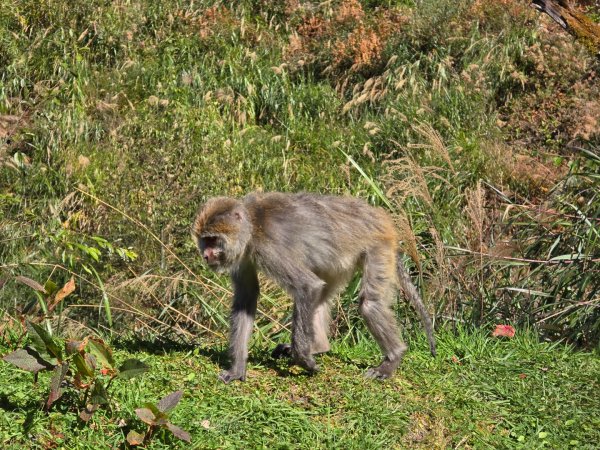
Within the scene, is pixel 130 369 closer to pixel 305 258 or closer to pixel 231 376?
pixel 231 376

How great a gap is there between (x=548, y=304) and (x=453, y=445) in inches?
101

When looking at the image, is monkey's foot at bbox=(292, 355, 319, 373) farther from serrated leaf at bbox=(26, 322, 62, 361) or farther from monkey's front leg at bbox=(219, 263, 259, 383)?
serrated leaf at bbox=(26, 322, 62, 361)

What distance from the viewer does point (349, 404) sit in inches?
230

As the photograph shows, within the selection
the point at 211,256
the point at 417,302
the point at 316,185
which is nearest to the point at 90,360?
the point at 211,256

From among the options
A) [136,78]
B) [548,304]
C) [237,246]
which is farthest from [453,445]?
[136,78]

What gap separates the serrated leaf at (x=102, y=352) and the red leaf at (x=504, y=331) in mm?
3389

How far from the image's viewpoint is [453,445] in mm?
5688

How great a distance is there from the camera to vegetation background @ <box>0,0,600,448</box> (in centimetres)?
594

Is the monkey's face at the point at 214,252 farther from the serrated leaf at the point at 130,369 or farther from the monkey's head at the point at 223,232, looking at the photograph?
the serrated leaf at the point at 130,369

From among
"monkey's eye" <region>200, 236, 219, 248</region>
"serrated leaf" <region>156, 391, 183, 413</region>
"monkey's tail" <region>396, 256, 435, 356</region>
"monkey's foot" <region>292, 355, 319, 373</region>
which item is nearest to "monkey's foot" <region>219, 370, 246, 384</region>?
"monkey's foot" <region>292, 355, 319, 373</region>

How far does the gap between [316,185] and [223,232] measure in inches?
217

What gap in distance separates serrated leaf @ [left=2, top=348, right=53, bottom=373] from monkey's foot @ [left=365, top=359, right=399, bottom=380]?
2301 mm

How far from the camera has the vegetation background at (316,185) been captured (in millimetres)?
5941

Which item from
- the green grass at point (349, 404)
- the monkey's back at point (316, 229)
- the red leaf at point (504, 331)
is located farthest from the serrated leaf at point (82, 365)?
the red leaf at point (504, 331)
